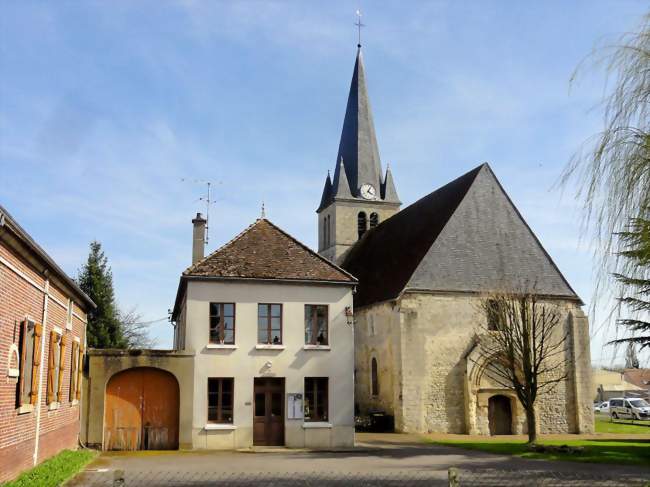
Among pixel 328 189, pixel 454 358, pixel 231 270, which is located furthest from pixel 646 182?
pixel 328 189

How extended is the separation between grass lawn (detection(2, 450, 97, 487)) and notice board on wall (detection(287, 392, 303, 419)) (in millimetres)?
6801

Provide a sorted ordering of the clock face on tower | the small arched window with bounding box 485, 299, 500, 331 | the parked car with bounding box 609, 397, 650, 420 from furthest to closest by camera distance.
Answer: the clock face on tower
the parked car with bounding box 609, 397, 650, 420
the small arched window with bounding box 485, 299, 500, 331

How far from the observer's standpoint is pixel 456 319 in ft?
109

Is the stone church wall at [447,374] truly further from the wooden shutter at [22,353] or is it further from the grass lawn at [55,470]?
the wooden shutter at [22,353]

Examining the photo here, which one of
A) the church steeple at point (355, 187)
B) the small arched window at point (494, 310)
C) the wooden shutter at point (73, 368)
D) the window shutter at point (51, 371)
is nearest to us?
the window shutter at point (51, 371)

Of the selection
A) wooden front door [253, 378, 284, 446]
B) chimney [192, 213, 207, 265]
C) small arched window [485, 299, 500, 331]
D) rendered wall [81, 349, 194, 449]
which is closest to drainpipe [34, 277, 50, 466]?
rendered wall [81, 349, 194, 449]

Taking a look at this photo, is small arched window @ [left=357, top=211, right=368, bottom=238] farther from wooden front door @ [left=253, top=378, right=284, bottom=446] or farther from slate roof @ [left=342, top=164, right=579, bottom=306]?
wooden front door @ [left=253, top=378, right=284, bottom=446]

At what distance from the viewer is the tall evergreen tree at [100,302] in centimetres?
4753

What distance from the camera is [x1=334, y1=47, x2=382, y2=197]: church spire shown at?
55250 millimetres

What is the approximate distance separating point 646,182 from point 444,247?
24.7 metres

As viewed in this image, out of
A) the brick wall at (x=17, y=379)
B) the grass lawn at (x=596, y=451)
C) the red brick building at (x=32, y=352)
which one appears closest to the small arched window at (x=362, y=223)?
the grass lawn at (x=596, y=451)

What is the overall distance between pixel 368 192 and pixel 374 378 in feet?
72.5

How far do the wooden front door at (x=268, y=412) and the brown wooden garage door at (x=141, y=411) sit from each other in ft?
8.83

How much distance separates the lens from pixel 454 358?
1298 inches
